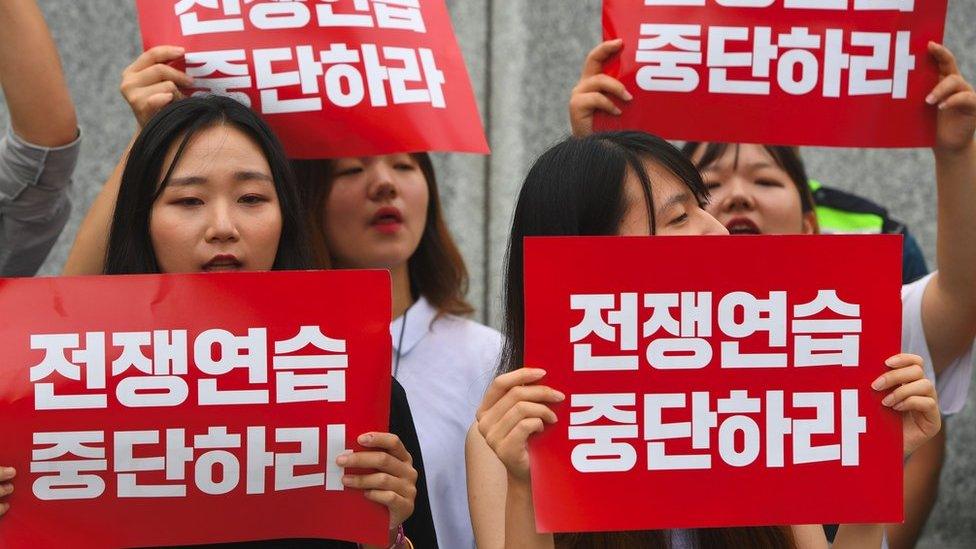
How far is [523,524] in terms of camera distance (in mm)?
2223

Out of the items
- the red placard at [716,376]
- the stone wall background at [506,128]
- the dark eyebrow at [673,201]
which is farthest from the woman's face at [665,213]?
the stone wall background at [506,128]

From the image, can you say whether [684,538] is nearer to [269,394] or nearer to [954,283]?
[269,394]

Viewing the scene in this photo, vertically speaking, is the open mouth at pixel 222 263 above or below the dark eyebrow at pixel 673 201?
below

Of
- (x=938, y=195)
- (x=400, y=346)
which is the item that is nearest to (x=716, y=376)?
(x=938, y=195)

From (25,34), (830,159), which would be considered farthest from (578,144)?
(830,159)

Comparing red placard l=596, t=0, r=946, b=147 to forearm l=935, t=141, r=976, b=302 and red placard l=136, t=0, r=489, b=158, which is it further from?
red placard l=136, t=0, r=489, b=158

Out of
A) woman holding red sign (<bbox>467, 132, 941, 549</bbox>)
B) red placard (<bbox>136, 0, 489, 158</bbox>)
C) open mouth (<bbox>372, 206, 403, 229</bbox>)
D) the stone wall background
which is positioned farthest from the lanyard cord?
the stone wall background

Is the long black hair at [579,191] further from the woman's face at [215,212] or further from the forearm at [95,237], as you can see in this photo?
the forearm at [95,237]

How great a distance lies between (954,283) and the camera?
116 inches

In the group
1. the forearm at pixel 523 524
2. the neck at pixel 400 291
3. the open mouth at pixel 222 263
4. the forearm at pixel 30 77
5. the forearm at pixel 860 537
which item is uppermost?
the forearm at pixel 30 77

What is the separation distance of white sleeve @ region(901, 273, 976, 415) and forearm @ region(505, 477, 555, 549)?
1.17 metres

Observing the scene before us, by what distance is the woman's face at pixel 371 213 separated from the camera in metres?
3.18

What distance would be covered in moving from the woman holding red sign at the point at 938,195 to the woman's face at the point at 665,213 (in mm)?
434

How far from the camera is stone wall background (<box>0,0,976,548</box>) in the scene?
4.54 metres
